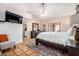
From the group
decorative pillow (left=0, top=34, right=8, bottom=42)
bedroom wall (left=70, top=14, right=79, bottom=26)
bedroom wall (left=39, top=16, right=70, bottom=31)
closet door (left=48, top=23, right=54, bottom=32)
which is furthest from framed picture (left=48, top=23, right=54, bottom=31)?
decorative pillow (left=0, top=34, right=8, bottom=42)

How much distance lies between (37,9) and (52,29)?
144 centimetres

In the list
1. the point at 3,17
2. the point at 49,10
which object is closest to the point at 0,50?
the point at 3,17

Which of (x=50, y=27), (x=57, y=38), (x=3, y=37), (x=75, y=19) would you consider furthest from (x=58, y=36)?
(x=3, y=37)

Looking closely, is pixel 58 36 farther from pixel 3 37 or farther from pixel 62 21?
pixel 3 37

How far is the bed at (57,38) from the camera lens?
234cm

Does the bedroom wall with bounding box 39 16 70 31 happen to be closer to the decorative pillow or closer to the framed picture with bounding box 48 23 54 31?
the framed picture with bounding box 48 23 54 31

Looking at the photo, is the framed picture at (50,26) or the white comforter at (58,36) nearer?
the white comforter at (58,36)

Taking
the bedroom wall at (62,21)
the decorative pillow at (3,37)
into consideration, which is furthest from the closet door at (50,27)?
the decorative pillow at (3,37)

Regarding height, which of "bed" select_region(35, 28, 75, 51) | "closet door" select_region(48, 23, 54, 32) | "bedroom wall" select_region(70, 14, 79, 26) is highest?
"bedroom wall" select_region(70, 14, 79, 26)

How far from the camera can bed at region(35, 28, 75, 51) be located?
2.34 meters

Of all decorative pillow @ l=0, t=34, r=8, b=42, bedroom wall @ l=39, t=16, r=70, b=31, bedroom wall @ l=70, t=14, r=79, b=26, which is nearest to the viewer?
bedroom wall @ l=70, t=14, r=79, b=26

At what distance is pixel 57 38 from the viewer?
278 cm

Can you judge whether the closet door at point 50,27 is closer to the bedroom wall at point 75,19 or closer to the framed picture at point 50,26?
the framed picture at point 50,26

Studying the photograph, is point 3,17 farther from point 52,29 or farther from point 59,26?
point 59,26
